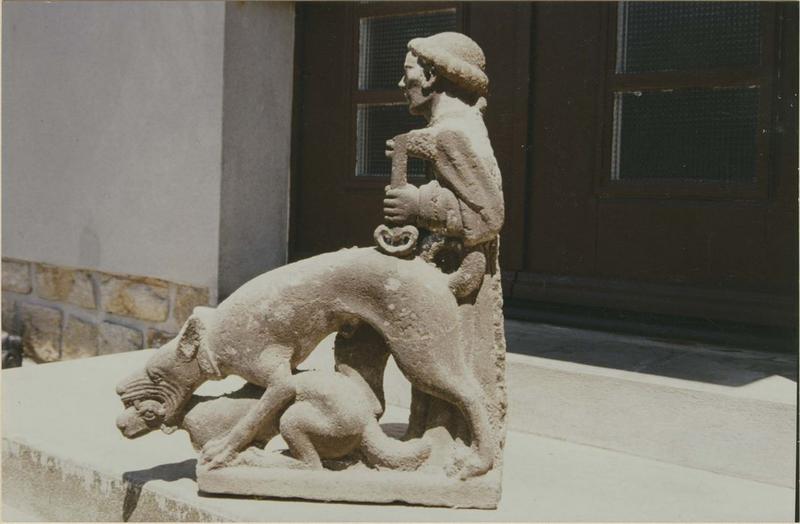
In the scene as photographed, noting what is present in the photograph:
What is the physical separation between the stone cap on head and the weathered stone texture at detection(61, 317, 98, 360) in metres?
3.46

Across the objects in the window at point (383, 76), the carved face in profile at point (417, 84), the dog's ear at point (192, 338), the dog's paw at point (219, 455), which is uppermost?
Result: the window at point (383, 76)

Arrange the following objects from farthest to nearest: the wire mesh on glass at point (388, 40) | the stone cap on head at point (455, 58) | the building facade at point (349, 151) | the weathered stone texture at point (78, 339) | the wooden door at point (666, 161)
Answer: the weathered stone texture at point (78, 339) → the wire mesh on glass at point (388, 40) → the building facade at point (349, 151) → the wooden door at point (666, 161) → the stone cap on head at point (455, 58)

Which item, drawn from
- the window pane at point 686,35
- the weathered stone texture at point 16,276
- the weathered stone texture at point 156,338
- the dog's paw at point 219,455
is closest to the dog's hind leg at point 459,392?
the dog's paw at point 219,455

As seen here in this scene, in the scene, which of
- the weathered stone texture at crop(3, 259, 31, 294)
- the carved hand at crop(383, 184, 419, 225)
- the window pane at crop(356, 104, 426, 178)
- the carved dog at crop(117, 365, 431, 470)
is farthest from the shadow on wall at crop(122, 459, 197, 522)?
the weathered stone texture at crop(3, 259, 31, 294)

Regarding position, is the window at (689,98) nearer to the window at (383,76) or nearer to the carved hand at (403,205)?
the window at (383,76)

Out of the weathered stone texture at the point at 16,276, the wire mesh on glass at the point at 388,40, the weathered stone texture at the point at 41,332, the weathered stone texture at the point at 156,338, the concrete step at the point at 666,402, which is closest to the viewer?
the concrete step at the point at 666,402

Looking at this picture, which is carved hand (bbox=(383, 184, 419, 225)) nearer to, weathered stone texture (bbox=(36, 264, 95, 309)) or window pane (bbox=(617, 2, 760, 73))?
window pane (bbox=(617, 2, 760, 73))

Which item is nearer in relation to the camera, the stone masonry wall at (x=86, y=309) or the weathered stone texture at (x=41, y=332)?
the stone masonry wall at (x=86, y=309)

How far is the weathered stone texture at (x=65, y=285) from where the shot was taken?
507 centimetres

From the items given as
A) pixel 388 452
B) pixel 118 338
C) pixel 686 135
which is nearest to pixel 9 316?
pixel 118 338

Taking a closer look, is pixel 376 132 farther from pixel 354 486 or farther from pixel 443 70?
pixel 354 486

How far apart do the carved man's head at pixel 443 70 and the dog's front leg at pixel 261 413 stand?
2.76ft

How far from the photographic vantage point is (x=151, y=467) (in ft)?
8.23

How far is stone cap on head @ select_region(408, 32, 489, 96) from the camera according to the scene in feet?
7.57
